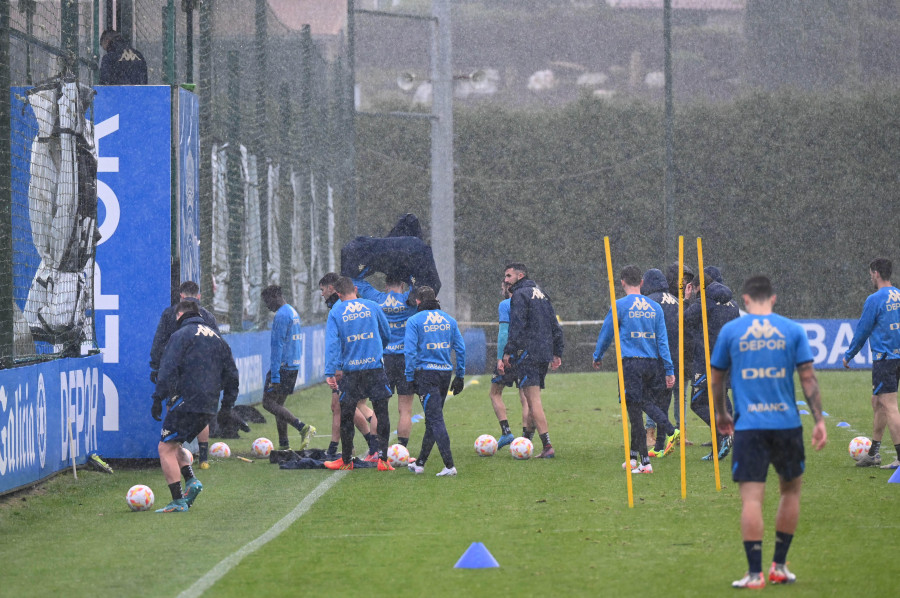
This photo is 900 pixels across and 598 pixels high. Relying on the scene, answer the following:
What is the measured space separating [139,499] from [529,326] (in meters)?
5.32

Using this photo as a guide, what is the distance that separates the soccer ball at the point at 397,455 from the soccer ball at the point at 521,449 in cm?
125

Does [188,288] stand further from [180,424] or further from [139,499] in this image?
[139,499]

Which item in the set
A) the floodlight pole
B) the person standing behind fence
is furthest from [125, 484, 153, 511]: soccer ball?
the floodlight pole

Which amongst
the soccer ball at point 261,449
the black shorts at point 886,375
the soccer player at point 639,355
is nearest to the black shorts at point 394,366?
the soccer ball at point 261,449

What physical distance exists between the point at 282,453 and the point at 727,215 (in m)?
33.1

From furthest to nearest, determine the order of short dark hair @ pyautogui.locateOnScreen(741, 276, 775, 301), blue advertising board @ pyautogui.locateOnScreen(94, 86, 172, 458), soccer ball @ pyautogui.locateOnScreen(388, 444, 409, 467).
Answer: blue advertising board @ pyautogui.locateOnScreen(94, 86, 172, 458) → soccer ball @ pyautogui.locateOnScreen(388, 444, 409, 467) → short dark hair @ pyautogui.locateOnScreen(741, 276, 775, 301)

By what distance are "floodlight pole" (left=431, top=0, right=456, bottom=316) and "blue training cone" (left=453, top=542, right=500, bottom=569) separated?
2144 cm

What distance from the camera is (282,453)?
45.4 feet

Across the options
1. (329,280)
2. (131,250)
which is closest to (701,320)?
(329,280)

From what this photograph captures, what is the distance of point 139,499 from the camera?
10.6m

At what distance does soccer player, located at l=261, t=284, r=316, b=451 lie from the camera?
48.9ft

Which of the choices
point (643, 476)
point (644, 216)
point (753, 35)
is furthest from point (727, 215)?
point (643, 476)

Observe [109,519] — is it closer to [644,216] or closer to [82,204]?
[82,204]

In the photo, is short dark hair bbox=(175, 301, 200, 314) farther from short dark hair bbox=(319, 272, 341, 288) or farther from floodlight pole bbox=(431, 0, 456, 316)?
floodlight pole bbox=(431, 0, 456, 316)
